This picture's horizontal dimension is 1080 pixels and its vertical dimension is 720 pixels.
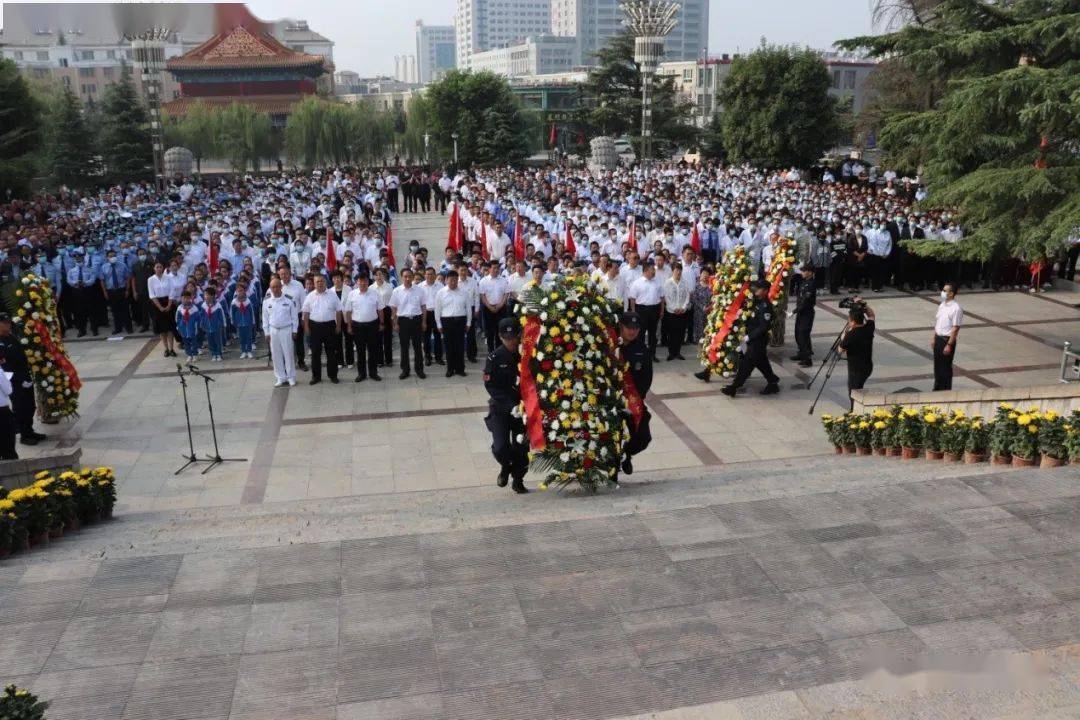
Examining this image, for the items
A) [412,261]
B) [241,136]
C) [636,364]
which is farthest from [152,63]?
[636,364]

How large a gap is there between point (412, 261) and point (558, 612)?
10.4 metres

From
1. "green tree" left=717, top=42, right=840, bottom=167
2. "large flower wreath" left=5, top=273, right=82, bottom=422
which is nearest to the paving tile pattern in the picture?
"large flower wreath" left=5, top=273, right=82, bottom=422

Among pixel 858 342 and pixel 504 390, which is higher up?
pixel 504 390

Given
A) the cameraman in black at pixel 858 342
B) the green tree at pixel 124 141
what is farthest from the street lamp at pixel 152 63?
the cameraman in black at pixel 858 342

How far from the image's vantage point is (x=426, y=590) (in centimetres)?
573

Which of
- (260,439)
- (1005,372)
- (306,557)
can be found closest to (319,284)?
(260,439)

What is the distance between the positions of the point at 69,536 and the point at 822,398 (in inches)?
359

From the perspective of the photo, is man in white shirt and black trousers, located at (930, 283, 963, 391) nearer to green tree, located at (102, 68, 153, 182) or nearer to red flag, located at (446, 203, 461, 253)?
red flag, located at (446, 203, 461, 253)

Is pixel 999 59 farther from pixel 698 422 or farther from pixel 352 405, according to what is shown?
pixel 352 405

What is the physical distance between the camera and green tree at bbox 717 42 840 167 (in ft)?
127

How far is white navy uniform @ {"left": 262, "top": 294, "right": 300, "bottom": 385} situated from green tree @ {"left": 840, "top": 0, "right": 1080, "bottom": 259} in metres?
9.84

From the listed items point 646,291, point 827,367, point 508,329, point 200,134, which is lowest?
point 827,367

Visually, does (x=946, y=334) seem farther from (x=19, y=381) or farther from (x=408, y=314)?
(x=19, y=381)

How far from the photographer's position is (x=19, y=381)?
10.7 m
